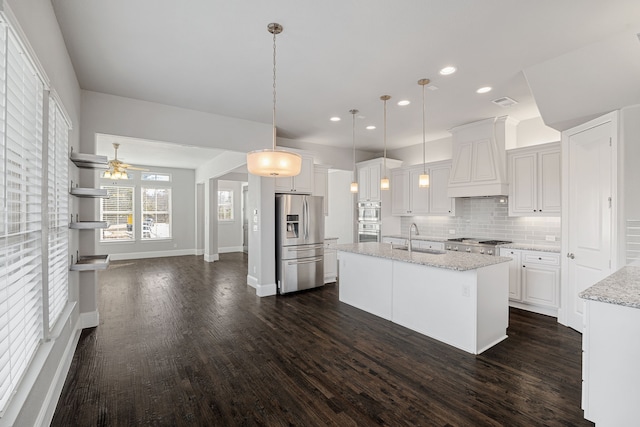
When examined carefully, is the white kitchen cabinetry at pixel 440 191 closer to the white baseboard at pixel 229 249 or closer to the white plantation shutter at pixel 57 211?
the white plantation shutter at pixel 57 211

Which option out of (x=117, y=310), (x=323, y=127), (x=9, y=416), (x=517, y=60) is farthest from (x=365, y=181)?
(x=9, y=416)

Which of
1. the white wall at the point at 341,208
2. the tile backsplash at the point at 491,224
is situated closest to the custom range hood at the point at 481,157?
the tile backsplash at the point at 491,224

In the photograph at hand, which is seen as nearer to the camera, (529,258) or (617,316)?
(617,316)

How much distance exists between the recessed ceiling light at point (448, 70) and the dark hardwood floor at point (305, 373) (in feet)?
9.48

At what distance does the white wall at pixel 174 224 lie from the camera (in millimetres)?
8797

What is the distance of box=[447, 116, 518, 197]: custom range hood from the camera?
4.70 metres

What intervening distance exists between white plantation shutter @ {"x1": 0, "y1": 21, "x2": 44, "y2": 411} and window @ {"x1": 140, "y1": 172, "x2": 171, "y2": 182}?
783 cm

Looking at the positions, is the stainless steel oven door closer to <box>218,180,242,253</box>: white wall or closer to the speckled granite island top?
the speckled granite island top

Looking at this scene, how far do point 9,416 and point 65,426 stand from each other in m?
0.94

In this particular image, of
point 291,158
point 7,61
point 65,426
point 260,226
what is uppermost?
point 7,61

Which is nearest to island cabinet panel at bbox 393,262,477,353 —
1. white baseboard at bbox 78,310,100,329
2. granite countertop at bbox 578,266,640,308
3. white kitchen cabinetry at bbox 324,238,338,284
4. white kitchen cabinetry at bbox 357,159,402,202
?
granite countertop at bbox 578,266,640,308

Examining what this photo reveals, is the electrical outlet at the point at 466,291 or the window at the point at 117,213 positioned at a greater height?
the window at the point at 117,213

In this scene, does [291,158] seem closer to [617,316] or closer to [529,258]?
[617,316]

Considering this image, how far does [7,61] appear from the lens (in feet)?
4.45
